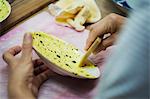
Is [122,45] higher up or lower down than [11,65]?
higher up

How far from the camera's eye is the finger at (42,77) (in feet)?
2.05

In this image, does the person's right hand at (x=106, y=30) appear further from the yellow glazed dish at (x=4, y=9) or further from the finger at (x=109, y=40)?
the yellow glazed dish at (x=4, y=9)

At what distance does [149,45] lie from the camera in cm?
21

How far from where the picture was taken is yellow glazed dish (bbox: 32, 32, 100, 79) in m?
0.60

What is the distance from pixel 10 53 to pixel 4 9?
149mm

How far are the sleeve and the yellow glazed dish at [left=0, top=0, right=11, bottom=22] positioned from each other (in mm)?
546

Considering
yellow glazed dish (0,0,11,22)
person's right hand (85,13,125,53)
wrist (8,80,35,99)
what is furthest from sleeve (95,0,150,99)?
yellow glazed dish (0,0,11,22)

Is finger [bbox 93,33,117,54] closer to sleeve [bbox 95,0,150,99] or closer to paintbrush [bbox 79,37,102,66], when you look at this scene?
paintbrush [bbox 79,37,102,66]

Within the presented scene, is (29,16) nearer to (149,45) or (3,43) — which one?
(3,43)

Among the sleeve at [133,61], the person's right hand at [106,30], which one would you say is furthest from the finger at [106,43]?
the sleeve at [133,61]

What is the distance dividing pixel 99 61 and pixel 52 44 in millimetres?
116

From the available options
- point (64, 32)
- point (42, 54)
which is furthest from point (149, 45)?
point (64, 32)

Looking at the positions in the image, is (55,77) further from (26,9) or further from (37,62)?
(26,9)

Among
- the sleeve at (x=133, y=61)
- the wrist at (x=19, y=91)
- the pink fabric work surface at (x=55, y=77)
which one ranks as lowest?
the pink fabric work surface at (x=55, y=77)
